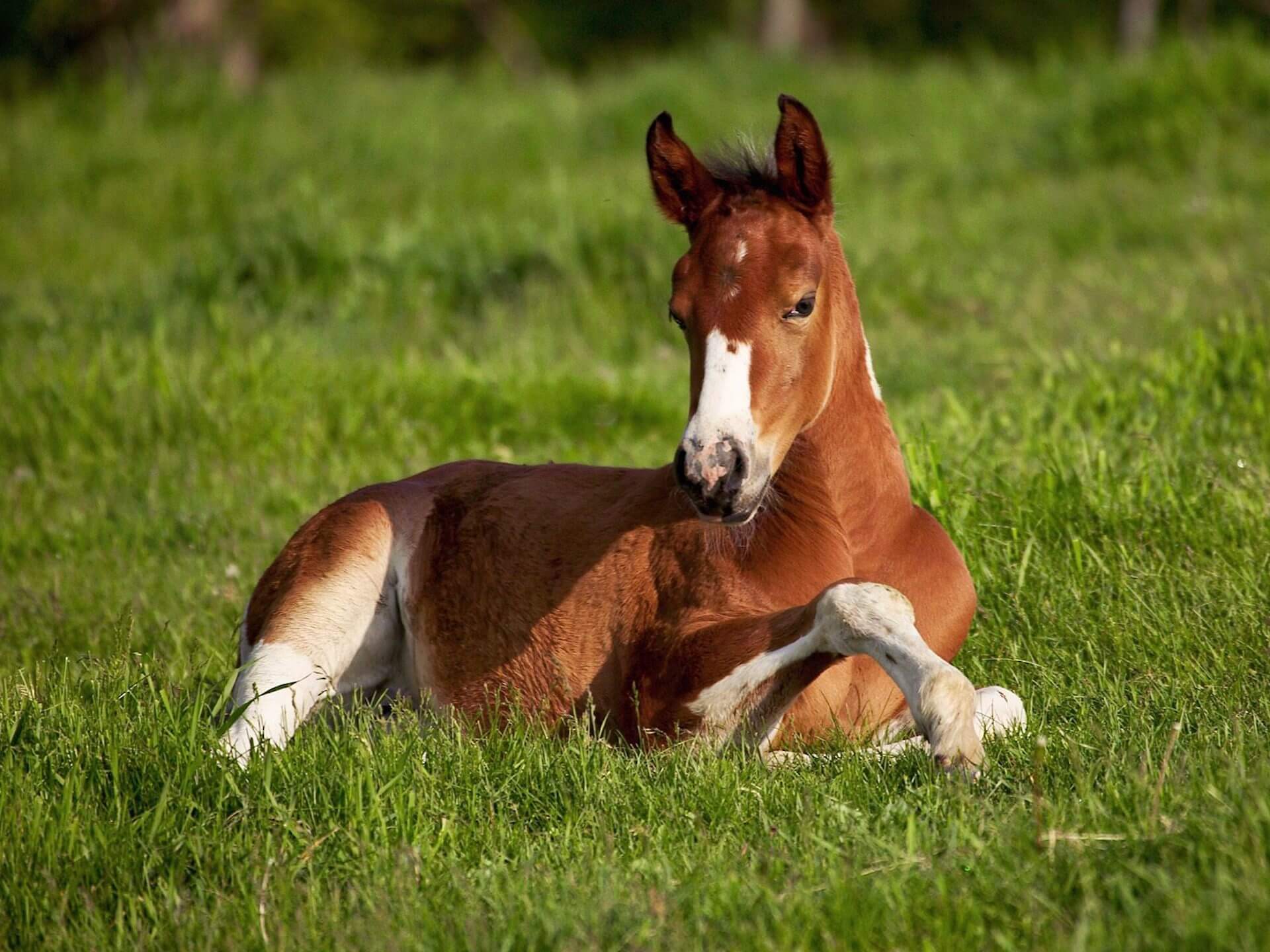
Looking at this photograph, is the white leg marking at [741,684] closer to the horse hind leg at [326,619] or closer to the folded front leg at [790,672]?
the folded front leg at [790,672]

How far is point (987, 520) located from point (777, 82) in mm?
9910

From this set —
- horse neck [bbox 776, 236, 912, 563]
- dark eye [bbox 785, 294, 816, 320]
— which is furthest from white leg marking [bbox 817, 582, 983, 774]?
dark eye [bbox 785, 294, 816, 320]

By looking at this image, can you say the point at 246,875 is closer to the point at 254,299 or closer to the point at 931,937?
the point at 931,937

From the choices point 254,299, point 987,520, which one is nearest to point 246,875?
point 987,520

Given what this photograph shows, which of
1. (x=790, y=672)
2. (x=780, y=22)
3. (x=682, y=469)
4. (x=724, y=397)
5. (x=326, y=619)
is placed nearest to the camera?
(x=682, y=469)

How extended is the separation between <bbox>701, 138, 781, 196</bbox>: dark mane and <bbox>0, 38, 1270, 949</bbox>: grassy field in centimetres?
141

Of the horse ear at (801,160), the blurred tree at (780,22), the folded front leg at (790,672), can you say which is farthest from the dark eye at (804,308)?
the blurred tree at (780,22)

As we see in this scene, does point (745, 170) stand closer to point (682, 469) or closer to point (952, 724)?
point (682, 469)

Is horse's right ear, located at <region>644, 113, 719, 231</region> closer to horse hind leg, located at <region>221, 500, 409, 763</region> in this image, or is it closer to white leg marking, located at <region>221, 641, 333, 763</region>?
horse hind leg, located at <region>221, 500, 409, 763</region>

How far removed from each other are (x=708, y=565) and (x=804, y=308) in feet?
2.33

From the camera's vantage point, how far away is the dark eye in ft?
12.0

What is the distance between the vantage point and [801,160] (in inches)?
151

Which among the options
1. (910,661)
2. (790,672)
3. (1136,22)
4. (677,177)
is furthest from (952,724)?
(1136,22)

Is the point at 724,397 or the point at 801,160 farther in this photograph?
the point at 801,160
